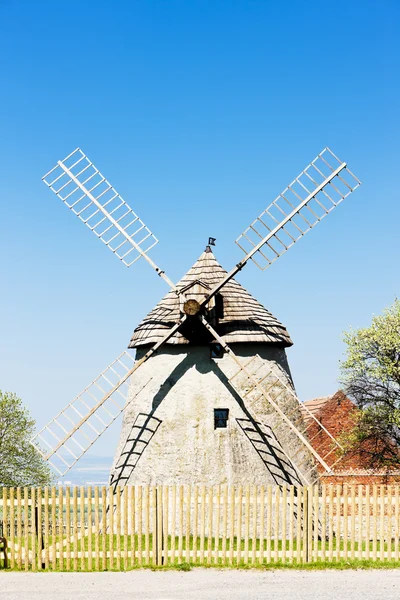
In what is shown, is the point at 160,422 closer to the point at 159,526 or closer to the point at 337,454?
the point at 159,526

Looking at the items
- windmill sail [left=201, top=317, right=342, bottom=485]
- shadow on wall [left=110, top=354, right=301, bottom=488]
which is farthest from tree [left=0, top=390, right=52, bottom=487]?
windmill sail [left=201, top=317, right=342, bottom=485]

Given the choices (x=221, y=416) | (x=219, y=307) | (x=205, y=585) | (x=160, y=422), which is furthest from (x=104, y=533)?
(x=219, y=307)

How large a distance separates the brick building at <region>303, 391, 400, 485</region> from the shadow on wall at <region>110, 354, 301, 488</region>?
9.69 meters

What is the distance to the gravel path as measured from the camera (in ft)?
41.4

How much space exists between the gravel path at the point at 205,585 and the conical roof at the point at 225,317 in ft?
22.3

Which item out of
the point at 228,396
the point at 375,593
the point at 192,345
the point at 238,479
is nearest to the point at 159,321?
the point at 192,345

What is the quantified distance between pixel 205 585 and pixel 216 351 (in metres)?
7.37

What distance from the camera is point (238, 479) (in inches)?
734

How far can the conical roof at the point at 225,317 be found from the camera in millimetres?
19812

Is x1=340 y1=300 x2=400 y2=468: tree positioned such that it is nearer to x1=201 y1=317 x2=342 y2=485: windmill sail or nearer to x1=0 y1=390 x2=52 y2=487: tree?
x1=201 y1=317 x2=342 y2=485: windmill sail

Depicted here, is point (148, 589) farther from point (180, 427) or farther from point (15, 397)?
point (15, 397)

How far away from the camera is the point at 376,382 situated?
26656mm

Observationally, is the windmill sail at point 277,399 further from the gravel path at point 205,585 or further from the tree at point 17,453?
the tree at point 17,453

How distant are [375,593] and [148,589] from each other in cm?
400
